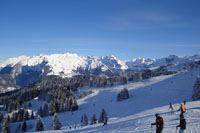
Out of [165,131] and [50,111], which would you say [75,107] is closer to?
[50,111]

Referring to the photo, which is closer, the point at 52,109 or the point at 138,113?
the point at 138,113

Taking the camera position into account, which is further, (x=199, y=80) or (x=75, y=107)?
(x=75, y=107)

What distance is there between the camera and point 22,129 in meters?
71.8

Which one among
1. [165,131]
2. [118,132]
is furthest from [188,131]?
[118,132]

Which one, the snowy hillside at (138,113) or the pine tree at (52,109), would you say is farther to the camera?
the pine tree at (52,109)

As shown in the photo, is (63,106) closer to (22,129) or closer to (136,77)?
(22,129)

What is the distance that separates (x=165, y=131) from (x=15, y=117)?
102 m

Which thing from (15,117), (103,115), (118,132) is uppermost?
(118,132)

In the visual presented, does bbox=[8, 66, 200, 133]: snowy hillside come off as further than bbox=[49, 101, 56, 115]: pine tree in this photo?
No

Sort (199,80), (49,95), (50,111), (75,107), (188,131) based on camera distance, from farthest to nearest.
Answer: (49,95)
(75,107)
(50,111)
(199,80)
(188,131)

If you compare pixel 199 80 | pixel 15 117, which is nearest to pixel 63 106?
pixel 15 117

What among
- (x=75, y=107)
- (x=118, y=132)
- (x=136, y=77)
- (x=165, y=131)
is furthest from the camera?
(x=136, y=77)

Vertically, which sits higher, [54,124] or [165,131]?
[165,131]

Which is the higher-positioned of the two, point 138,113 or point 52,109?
point 138,113
